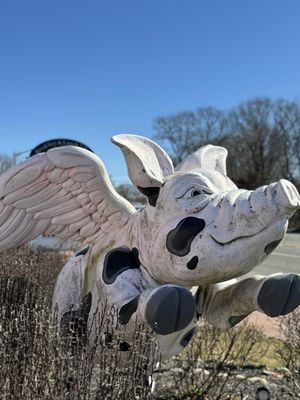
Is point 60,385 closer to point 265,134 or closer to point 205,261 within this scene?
point 205,261

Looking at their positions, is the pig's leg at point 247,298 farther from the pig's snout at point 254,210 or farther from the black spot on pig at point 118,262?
the black spot on pig at point 118,262

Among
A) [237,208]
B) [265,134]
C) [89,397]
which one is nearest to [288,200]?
[237,208]

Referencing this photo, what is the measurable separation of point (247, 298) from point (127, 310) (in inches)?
25.1

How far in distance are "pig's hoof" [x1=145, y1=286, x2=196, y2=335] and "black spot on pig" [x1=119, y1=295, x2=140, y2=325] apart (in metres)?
0.21

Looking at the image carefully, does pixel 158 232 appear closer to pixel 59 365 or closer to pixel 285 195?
pixel 285 195

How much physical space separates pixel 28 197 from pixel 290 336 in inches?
84.9

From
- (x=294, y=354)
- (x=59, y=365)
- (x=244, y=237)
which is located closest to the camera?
(x=59, y=365)

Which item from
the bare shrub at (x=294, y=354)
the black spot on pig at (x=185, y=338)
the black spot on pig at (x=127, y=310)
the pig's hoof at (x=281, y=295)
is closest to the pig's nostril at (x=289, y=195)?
the pig's hoof at (x=281, y=295)

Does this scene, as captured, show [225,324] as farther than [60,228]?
No

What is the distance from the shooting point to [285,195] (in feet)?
7.81

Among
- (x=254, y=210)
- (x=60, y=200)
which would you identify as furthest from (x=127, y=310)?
(x=60, y=200)

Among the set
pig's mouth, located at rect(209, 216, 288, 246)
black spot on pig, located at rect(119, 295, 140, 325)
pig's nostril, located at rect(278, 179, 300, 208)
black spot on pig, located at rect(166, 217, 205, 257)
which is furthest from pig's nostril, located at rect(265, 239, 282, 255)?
black spot on pig, located at rect(119, 295, 140, 325)

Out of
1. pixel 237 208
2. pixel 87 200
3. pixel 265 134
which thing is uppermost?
pixel 265 134

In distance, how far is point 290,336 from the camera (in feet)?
12.8
